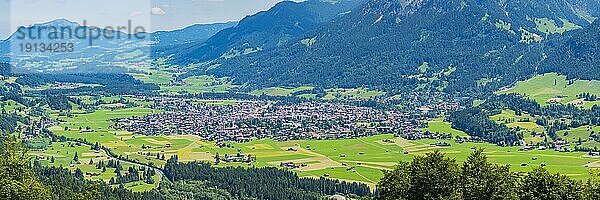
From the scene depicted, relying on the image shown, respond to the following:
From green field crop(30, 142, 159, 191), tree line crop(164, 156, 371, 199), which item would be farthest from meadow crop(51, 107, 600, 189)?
tree line crop(164, 156, 371, 199)

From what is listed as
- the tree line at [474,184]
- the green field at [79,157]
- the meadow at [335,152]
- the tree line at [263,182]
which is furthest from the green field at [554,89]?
the tree line at [474,184]

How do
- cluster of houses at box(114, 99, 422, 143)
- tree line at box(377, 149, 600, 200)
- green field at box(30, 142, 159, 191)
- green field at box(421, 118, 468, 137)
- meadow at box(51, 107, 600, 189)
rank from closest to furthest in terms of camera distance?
tree line at box(377, 149, 600, 200), green field at box(30, 142, 159, 191), meadow at box(51, 107, 600, 189), green field at box(421, 118, 468, 137), cluster of houses at box(114, 99, 422, 143)

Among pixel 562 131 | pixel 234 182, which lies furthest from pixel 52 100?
pixel 562 131

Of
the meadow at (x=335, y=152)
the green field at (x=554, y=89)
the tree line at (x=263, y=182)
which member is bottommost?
the tree line at (x=263, y=182)

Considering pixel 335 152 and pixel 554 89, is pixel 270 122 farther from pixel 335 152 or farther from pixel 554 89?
pixel 554 89

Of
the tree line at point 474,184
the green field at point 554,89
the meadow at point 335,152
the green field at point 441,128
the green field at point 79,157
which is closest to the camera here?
the tree line at point 474,184

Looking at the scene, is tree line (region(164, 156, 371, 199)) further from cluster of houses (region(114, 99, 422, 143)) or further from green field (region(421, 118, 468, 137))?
green field (region(421, 118, 468, 137))

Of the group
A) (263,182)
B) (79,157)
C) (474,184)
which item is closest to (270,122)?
(79,157)

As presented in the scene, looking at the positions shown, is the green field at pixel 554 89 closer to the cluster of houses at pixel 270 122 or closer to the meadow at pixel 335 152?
the cluster of houses at pixel 270 122
